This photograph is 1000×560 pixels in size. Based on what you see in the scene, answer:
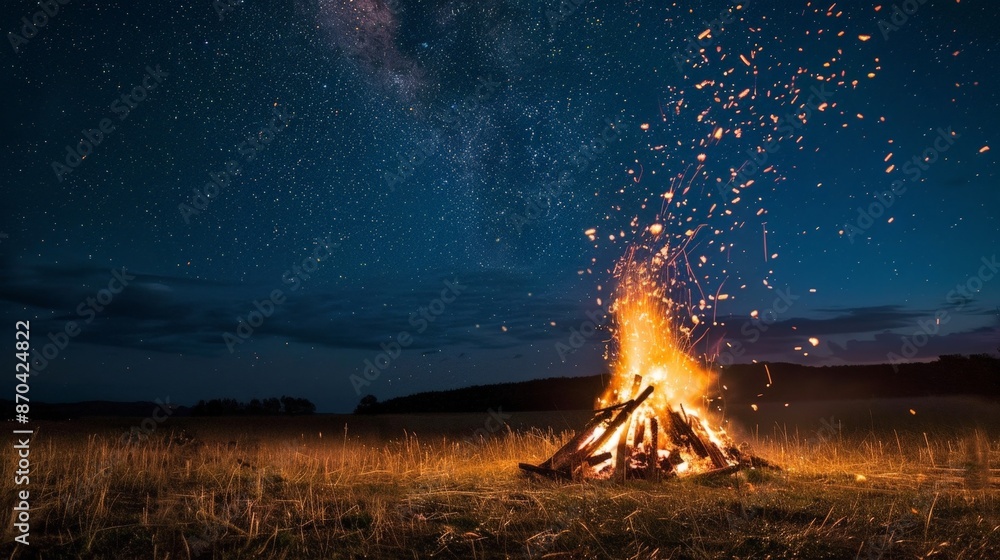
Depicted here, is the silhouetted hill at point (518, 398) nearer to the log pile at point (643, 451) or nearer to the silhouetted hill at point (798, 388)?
the silhouetted hill at point (798, 388)

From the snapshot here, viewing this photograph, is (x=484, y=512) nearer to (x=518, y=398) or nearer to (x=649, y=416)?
(x=649, y=416)

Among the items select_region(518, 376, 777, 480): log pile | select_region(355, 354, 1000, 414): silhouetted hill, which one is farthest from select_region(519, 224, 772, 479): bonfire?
select_region(355, 354, 1000, 414): silhouetted hill

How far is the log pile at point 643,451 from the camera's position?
9.93 metres

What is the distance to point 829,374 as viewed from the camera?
71188 millimetres

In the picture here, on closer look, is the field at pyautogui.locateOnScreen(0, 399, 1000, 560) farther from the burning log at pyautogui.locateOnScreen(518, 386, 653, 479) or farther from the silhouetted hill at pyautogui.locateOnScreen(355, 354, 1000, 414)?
the silhouetted hill at pyautogui.locateOnScreen(355, 354, 1000, 414)

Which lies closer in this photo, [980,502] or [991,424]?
[980,502]

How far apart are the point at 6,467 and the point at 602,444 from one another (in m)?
8.77

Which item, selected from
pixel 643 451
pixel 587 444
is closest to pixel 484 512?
pixel 587 444

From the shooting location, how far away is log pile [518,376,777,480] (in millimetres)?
9930

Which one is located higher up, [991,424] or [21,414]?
[21,414]

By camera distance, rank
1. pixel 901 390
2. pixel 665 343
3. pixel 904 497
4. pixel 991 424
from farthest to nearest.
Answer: pixel 901 390 < pixel 991 424 < pixel 665 343 < pixel 904 497

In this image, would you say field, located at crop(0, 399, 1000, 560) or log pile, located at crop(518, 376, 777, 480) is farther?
log pile, located at crop(518, 376, 777, 480)

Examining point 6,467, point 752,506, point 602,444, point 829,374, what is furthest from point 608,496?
point 829,374

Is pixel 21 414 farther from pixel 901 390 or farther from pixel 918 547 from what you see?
pixel 901 390
